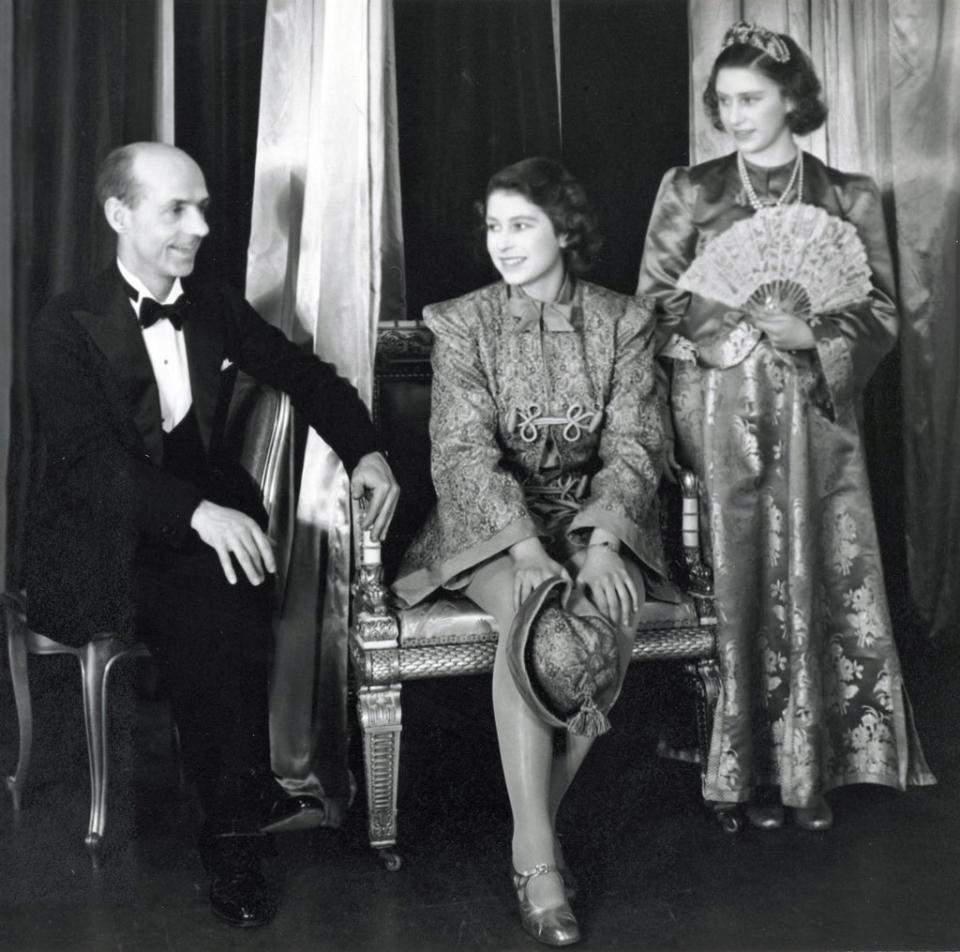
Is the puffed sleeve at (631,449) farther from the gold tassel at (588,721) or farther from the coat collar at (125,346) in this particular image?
the coat collar at (125,346)

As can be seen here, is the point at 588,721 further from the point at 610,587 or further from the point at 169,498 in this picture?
the point at 169,498

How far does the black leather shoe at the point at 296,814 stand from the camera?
2.54 metres

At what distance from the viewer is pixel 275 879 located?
2.31 meters

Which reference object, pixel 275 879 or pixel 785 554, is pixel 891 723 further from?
pixel 275 879

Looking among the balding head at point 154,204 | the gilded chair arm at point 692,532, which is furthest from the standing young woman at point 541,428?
the balding head at point 154,204

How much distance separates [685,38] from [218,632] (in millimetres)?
2048

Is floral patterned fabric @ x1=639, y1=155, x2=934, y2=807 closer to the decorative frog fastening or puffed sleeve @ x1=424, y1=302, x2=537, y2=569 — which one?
the decorative frog fastening

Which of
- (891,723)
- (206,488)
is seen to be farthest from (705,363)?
(206,488)

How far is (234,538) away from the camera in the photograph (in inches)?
89.3

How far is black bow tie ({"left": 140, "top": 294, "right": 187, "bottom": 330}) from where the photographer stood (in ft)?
8.05

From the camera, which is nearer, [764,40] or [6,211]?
[6,211]

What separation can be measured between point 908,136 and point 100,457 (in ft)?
7.14

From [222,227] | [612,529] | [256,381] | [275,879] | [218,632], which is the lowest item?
[275,879]

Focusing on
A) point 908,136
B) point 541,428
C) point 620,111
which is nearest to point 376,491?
point 541,428
